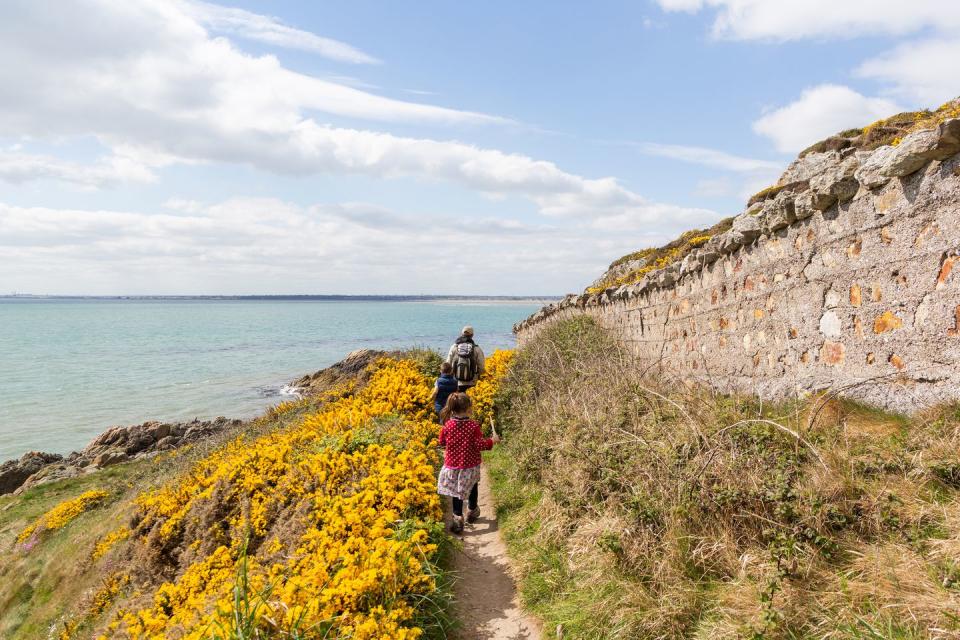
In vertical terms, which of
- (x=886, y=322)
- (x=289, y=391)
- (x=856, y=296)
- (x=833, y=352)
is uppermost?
(x=856, y=296)

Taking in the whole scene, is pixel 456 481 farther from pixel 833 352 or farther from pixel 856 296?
pixel 856 296

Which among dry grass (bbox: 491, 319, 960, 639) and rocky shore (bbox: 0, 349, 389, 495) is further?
rocky shore (bbox: 0, 349, 389, 495)

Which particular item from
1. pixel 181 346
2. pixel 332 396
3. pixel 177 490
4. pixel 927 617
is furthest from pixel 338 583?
pixel 181 346

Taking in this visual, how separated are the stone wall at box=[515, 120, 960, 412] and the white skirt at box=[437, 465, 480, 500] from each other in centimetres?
322

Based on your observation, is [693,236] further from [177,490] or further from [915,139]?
[177,490]

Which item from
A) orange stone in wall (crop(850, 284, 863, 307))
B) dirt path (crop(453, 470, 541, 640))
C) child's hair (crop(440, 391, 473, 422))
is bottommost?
dirt path (crop(453, 470, 541, 640))

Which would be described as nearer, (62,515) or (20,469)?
(62,515)

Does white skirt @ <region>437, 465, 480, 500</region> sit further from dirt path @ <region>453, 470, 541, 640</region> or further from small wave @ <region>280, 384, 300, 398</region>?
small wave @ <region>280, 384, 300, 398</region>

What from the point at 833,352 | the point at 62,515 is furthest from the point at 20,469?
the point at 833,352

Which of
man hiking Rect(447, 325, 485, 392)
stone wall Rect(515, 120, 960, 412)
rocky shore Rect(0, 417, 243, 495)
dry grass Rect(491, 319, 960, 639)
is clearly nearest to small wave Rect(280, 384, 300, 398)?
rocky shore Rect(0, 417, 243, 495)

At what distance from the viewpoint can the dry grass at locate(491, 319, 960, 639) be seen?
2.87 meters

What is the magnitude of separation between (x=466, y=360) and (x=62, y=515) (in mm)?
11160

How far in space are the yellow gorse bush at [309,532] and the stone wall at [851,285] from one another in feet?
13.0

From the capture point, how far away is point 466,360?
10.1m
